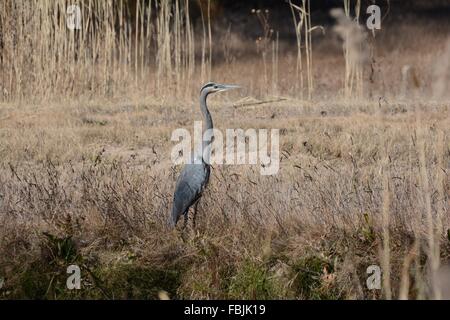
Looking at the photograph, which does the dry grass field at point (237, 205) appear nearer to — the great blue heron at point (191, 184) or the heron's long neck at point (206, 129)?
the great blue heron at point (191, 184)

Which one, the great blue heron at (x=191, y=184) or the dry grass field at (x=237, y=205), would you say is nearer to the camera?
the dry grass field at (x=237, y=205)

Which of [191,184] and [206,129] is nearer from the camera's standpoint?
[191,184]

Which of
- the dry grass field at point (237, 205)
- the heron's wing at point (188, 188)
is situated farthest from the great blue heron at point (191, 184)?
the dry grass field at point (237, 205)

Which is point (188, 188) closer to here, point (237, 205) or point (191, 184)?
point (191, 184)

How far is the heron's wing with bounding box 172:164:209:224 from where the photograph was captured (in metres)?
5.44

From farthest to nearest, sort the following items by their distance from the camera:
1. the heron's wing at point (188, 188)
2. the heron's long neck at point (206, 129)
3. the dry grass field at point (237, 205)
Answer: the heron's long neck at point (206, 129) < the heron's wing at point (188, 188) < the dry grass field at point (237, 205)

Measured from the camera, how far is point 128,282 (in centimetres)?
517

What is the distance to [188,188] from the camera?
17.9 feet

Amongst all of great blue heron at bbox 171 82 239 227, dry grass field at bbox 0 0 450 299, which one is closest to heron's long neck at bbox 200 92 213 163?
great blue heron at bbox 171 82 239 227

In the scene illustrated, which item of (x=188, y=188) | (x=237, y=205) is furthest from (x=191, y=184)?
(x=237, y=205)

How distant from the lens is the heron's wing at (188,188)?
544 cm

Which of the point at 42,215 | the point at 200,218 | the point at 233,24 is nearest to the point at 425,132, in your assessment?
the point at 200,218

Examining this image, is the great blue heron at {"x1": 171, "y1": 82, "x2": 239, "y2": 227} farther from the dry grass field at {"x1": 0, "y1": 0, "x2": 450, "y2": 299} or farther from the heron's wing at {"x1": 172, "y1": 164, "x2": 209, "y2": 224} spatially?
the dry grass field at {"x1": 0, "y1": 0, "x2": 450, "y2": 299}

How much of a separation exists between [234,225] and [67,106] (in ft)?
16.8
